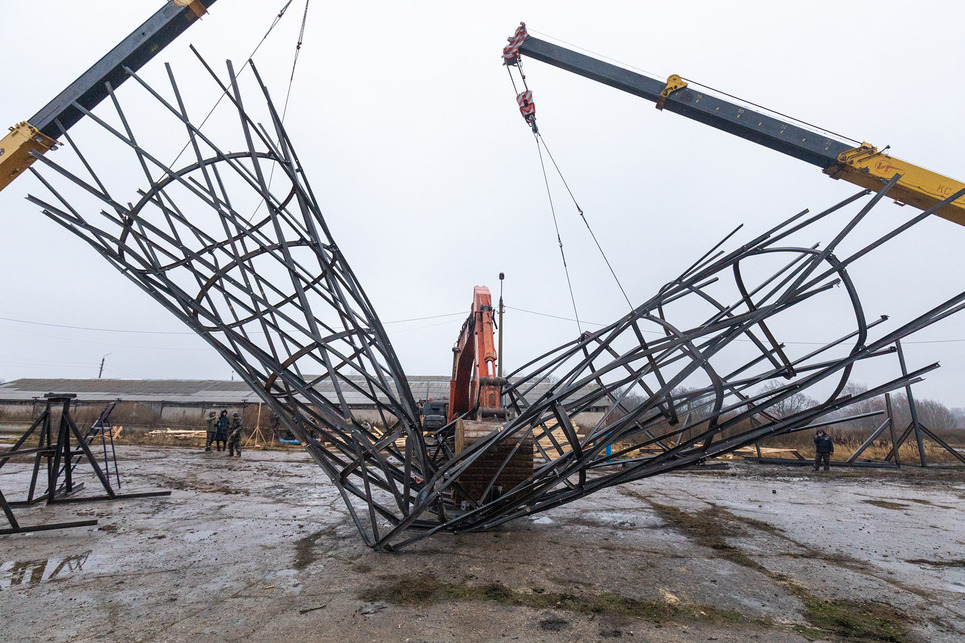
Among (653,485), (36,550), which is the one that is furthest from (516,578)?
(653,485)

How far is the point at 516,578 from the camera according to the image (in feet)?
16.2

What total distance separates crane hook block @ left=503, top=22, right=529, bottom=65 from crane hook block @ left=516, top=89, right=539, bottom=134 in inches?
31.4

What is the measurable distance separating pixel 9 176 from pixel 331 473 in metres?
6.90

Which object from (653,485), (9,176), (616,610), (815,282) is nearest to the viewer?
(616,610)

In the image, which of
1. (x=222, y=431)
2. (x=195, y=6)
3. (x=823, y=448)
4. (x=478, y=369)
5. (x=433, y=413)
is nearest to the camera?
(x=195, y=6)

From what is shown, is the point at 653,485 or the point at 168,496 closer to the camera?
the point at 168,496

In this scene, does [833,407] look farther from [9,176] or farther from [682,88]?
[9,176]

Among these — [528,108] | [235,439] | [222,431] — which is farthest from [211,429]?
[528,108]

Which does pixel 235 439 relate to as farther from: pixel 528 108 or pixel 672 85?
pixel 672 85

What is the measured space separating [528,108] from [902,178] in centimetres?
751

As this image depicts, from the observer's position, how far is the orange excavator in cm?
721

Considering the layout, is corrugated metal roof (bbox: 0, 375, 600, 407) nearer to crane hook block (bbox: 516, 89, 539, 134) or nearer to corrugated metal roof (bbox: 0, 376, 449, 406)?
corrugated metal roof (bbox: 0, 376, 449, 406)

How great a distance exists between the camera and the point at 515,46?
11.1 m

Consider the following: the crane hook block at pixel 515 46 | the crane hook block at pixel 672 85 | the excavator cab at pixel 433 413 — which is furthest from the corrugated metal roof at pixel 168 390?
the crane hook block at pixel 672 85
